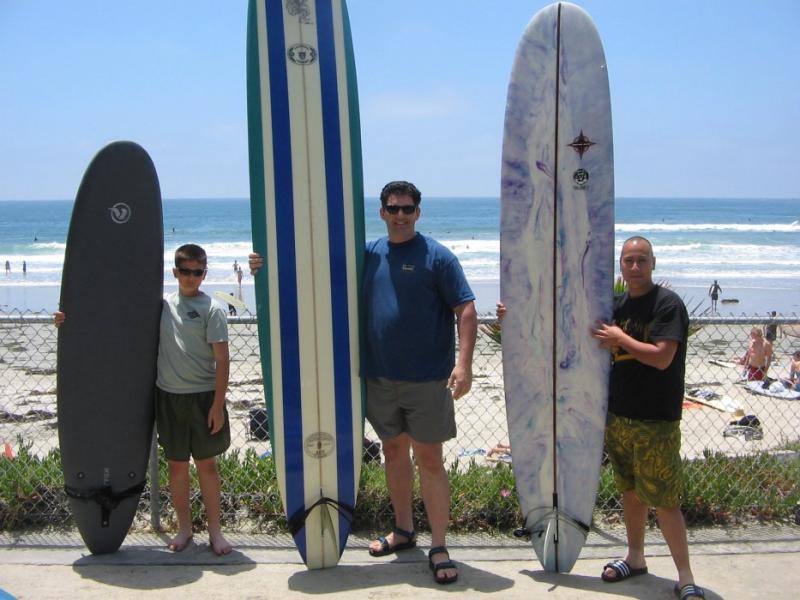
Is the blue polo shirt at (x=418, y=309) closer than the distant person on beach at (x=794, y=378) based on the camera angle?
Yes

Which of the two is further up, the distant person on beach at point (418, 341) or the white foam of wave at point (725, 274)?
the distant person on beach at point (418, 341)

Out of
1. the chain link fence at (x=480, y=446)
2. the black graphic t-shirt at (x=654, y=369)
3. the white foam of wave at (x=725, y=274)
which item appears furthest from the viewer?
the white foam of wave at (x=725, y=274)

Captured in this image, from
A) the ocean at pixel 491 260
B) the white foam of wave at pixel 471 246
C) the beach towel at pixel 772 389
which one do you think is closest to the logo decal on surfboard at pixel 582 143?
the ocean at pixel 491 260

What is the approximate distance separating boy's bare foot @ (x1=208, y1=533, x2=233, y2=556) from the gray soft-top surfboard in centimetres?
39

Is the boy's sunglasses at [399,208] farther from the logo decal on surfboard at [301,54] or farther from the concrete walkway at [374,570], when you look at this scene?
the concrete walkway at [374,570]

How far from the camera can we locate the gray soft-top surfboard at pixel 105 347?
10.5ft

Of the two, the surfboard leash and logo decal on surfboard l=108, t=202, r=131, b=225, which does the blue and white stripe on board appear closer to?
logo decal on surfboard l=108, t=202, r=131, b=225

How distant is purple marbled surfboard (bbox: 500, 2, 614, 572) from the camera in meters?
3.13

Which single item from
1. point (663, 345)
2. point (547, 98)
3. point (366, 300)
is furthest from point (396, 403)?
point (547, 98)

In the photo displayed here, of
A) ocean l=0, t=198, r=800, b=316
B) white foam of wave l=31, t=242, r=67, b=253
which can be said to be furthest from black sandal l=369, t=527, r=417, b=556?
white foam of wave l=31, t=242, r=67, b=253

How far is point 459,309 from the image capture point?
9.37 feet

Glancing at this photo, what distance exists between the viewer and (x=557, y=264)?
318cm

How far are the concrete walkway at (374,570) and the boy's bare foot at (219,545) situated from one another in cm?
3

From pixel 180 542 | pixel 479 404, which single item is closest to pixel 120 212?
pixel 180 542
